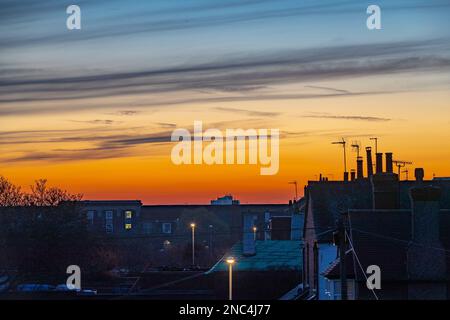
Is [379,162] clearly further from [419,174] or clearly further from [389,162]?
[419,174]

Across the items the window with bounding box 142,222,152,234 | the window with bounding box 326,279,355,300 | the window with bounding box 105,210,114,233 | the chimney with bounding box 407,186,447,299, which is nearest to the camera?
the window with bounding box 326,279,355,300

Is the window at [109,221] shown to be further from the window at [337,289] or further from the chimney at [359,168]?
the window at [337,289]

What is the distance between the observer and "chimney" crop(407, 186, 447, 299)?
112 feet

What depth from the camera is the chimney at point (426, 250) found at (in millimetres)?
34219

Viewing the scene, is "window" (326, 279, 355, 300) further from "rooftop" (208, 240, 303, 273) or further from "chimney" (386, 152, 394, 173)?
"rooftop" (208, 240, 303, 273)

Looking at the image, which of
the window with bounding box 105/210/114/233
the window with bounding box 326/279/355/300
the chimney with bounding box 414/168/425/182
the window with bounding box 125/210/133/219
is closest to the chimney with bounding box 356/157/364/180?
the chimney with bounding box 414/168/425/182

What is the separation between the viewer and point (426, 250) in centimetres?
3562

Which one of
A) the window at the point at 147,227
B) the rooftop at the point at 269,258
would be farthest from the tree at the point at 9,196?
the window at the point at 147,227

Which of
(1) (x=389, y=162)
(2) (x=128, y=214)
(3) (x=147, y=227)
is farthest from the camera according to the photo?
(2) (x=128, y=214)

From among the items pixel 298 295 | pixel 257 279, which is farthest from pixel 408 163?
pixel 298 295

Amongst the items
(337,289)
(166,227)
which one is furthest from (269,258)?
(166,227)
